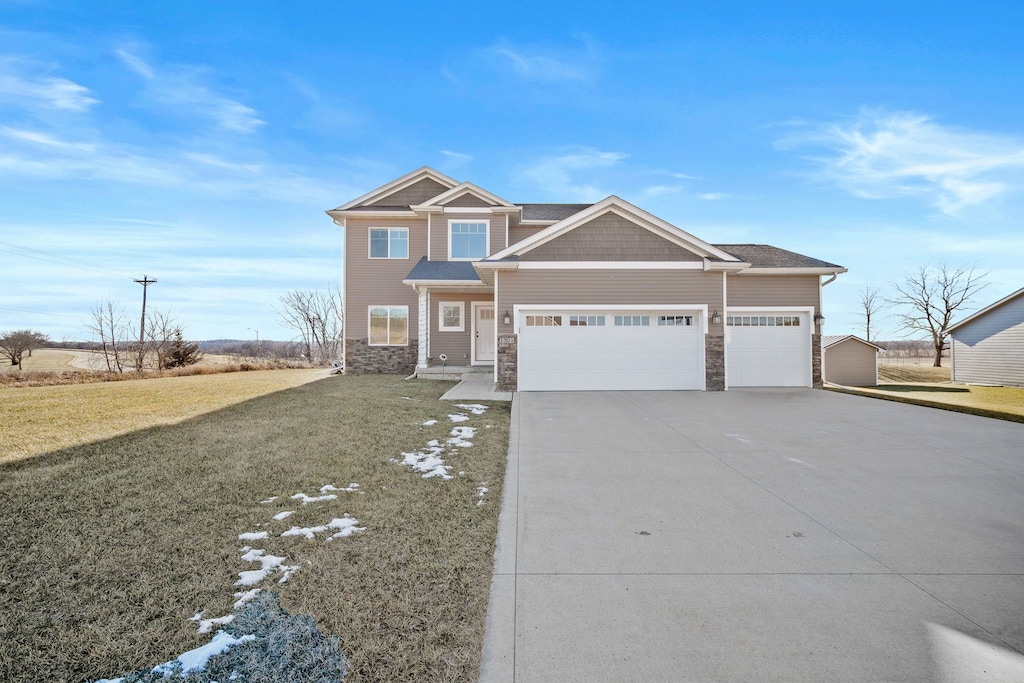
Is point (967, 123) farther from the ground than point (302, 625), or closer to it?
farther from the ground

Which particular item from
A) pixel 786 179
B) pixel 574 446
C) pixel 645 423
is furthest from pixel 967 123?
pixel 574 446

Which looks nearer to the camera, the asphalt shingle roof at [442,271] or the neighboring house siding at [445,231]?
the asphalt shingle roof at [442,271]

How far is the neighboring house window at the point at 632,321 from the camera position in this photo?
39.6 feet

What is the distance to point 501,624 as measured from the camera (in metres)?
2.42

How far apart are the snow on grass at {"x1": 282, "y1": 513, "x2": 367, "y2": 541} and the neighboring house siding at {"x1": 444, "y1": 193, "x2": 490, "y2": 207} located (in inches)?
554

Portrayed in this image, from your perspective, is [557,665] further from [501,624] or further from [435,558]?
[435,558]

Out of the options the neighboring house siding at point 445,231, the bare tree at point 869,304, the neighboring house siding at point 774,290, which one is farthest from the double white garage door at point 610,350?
the bare tree at point 869,304

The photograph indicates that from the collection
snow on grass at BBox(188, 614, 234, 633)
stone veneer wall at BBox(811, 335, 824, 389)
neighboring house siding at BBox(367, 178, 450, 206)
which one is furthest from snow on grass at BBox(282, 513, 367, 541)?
neighboring house siding at BBox(367, 178, 450, 206)

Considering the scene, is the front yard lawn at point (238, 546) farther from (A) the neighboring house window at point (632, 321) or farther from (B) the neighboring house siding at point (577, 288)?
(A) the neighboring house window at point (632, 321)

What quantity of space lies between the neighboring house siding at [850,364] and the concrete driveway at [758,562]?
16697 millimetres

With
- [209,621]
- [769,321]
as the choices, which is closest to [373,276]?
[769,321]

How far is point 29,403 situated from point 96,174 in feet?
33.7

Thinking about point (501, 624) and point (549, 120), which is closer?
point (501, 624)

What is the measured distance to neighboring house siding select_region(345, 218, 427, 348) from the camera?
55.3 feet
